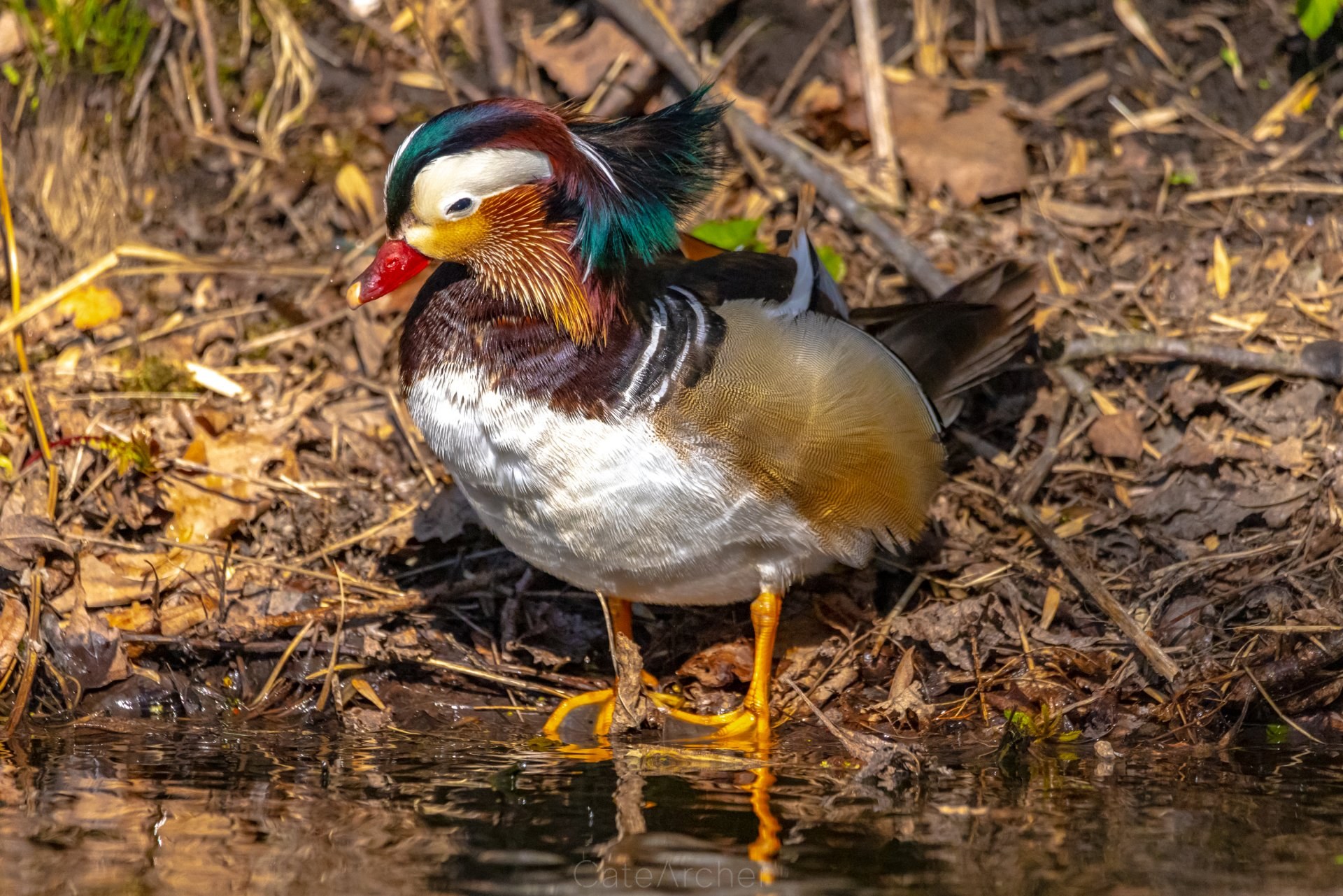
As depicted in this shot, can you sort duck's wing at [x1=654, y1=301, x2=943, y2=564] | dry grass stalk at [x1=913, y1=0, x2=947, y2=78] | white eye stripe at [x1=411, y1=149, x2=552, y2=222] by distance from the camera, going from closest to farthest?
white eye stripe at [x1=411, y1=149, x2=552, y2=222]
duck's wing at [x1=654, y1=301, x2=943, y2=564]
dry grass stalk at [x1=913, y1=0, x2=947, y2=78]

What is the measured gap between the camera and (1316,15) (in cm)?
510

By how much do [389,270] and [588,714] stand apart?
134 cm

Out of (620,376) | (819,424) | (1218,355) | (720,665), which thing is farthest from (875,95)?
(620,376)

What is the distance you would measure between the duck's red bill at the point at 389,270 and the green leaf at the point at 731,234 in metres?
1.67

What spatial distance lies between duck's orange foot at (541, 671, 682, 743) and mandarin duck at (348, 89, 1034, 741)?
0.53ft

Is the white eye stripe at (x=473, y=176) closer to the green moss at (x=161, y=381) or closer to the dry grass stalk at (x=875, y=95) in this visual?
the green moss at (x=161, y=381)

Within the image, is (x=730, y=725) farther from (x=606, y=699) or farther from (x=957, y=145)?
(x=957, y=145)

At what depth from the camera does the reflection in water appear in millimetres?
2543

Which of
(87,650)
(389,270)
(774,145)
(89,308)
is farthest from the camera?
(774,145)

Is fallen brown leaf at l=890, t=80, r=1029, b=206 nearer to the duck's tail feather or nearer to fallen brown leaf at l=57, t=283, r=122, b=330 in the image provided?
the duck's tail feather

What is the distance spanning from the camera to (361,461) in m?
4.69

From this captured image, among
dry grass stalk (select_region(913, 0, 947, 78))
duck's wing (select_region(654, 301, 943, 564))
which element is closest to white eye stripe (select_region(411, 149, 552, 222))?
duck's wing (select_region(654, 301, 943, 564))

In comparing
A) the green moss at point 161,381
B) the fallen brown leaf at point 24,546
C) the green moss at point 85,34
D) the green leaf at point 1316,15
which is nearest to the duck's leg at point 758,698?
the fallen brown leaf at point 24,546

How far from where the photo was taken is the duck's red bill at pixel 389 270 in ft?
10.9
